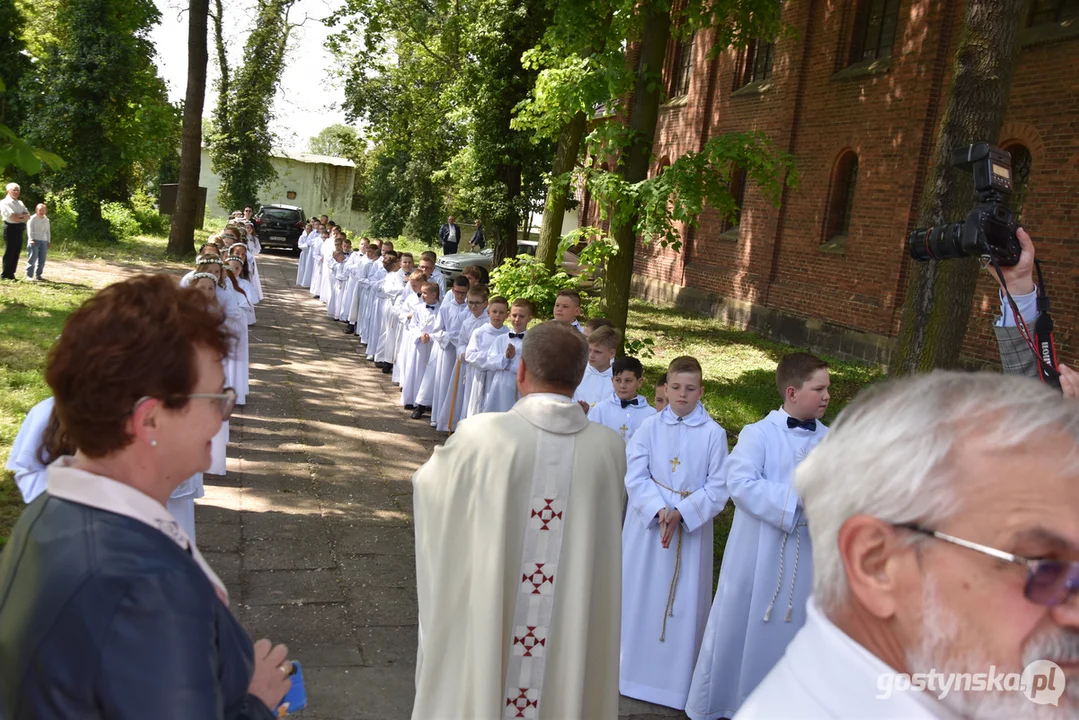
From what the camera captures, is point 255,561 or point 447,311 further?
point 447,311

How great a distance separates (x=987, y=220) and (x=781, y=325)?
50.4 feet

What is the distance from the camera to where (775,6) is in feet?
40.9

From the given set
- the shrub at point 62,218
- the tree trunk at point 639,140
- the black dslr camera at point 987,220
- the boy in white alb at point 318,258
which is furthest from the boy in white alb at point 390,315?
the shrub at point 62,218

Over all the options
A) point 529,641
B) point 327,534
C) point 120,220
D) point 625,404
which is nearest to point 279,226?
point 120,220

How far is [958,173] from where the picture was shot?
6.88m

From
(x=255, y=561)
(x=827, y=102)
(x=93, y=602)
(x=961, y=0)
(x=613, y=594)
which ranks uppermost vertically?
(x=961, y=0)

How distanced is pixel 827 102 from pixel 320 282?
12761 millimetres

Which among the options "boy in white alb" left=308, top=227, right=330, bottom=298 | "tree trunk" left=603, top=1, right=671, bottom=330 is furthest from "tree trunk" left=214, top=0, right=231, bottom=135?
"tree trunk" left=603, top=1, right=671, bottom=330

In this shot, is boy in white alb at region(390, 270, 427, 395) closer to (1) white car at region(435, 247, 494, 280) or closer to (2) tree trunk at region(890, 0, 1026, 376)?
(2) tree trunk at region(890, 0, 1026, 376)

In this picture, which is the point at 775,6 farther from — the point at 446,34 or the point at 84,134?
the point at 84,134

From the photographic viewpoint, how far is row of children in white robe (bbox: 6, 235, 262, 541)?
11.6ft

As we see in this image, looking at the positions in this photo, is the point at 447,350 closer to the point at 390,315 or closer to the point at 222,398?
the point at 390,315

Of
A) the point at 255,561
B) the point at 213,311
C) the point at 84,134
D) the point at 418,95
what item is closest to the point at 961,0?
the point at 255,561

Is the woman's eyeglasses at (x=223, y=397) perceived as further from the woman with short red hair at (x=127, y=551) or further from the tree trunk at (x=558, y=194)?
the tree trunk at (x=558, y=194)
